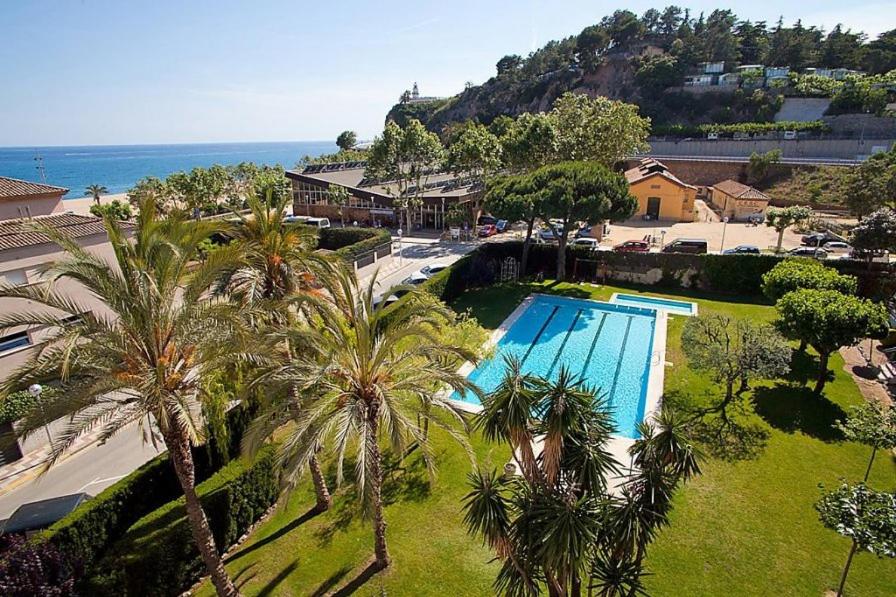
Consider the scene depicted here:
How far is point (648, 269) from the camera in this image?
104 ft

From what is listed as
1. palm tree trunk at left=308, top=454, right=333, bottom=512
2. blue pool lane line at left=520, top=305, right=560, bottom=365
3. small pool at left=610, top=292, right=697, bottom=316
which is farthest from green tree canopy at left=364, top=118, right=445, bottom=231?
palm tree trunk at left=308, top=454, right=333, bottom=512

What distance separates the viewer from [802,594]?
1066 centimetres

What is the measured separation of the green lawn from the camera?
36.3ft

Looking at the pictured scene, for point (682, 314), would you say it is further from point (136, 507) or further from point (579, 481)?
point (136, 507)

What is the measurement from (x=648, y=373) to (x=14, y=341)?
1012 inches

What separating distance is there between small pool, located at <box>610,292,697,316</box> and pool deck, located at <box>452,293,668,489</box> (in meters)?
0.69

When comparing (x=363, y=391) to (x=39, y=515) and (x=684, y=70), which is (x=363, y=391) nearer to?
(x=39, y=515)

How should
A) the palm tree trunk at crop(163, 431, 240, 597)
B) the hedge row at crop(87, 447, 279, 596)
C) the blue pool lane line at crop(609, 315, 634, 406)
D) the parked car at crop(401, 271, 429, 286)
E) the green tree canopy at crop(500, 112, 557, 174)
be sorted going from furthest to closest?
the green tree canopy at crop(500, 112, 557, 174) → the parked car at crop(401, 271, 429, 286) → the blue pool lane line at crop(609, 315, 634, 406) → the hedge row at crop(87, 447, 279, 596) → the palm tree trunk at crop(163, 431, 240, 597)

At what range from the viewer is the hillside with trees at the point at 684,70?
83.1 m

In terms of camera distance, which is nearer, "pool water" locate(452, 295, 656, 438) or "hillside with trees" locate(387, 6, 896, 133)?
"pool water" locate(452, 295, 656, 438)

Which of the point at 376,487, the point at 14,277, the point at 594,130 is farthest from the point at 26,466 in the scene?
the point at 594,130

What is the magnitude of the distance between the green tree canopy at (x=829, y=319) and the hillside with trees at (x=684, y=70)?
7668 centimetres

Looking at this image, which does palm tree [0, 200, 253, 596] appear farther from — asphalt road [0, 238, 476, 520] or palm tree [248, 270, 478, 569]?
asphalt road [0, 238, 476, 520]

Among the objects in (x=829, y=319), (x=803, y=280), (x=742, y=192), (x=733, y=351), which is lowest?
(x=733, y=351)
